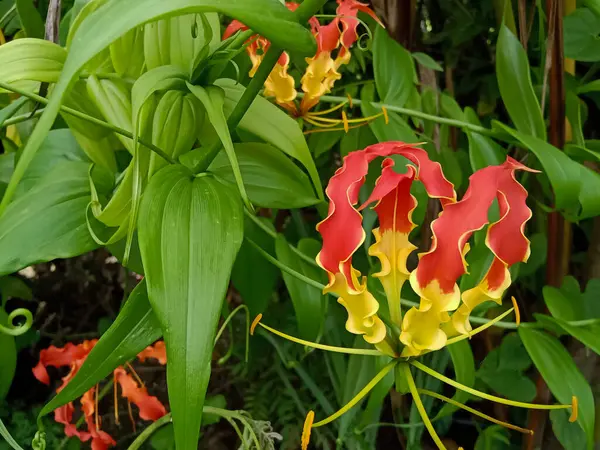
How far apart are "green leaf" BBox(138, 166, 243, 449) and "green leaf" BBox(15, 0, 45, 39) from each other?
1.26 ft

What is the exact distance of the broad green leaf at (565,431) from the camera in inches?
36.0

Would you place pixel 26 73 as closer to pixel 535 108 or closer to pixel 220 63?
pixel 220 63

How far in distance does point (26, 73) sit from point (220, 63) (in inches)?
8.0

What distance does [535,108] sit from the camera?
83 cm

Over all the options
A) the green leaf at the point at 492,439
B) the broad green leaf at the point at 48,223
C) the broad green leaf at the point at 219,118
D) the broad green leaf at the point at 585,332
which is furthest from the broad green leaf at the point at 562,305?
the broad green leaf at the point at 48,223

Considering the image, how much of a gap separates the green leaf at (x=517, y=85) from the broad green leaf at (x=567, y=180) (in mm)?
96

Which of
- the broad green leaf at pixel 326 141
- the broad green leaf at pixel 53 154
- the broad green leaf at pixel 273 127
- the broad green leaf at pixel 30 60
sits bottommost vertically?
the broad green leaf at pixel 326 141

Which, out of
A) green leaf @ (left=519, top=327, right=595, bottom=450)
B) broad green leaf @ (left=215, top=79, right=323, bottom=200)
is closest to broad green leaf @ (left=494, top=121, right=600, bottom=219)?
green leaf @ (left=519, top=327, right=595, bottom=450)

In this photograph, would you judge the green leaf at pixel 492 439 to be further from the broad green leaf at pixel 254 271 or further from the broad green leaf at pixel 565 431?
the broad green leaf at pixel 254 271

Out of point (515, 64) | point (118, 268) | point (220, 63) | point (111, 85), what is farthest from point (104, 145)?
point (118, 268)

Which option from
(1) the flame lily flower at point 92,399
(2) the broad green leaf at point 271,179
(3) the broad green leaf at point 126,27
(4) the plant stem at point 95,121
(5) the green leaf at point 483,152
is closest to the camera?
(3) the broad green leaf at point 126,27

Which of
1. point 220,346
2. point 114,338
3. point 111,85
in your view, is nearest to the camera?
point 114,338

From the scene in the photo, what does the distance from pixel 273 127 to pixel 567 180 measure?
36 centimetres

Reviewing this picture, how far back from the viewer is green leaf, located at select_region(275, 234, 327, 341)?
2.53ft
